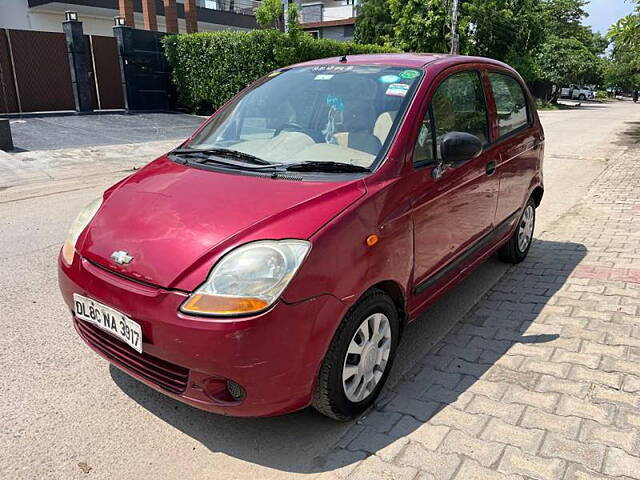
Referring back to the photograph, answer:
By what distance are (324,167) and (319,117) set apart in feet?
1.95

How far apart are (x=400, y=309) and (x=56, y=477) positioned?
184cm

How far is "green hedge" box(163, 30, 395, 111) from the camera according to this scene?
Answer: 16766 mm

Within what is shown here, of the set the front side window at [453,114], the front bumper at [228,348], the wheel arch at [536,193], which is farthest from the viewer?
the wheel arch at [536,193]

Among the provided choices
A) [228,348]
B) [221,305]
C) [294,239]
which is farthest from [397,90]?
[228,348]

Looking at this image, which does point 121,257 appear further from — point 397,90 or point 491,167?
point 491,167

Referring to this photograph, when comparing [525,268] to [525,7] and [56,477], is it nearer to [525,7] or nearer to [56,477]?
[56,477]

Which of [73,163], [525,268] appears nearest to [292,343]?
[525,268]

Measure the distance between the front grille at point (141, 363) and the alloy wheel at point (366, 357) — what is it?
2.48ft

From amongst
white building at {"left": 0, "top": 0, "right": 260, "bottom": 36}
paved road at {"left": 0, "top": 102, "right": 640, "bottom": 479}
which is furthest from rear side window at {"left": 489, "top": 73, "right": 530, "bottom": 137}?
white building at {"left": 0, "top": 0, "right": 260, "bottom": 36}

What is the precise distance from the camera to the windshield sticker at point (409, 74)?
331 cm

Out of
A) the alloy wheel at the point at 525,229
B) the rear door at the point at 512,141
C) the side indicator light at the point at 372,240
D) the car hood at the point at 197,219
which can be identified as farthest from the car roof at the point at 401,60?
the alloy wheel at the point at 525,229

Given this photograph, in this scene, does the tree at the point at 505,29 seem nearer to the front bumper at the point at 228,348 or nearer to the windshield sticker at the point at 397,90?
the windshield sticker at the point at 397,90

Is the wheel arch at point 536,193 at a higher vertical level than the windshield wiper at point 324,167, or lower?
lower

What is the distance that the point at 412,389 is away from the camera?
3020 millimetres
